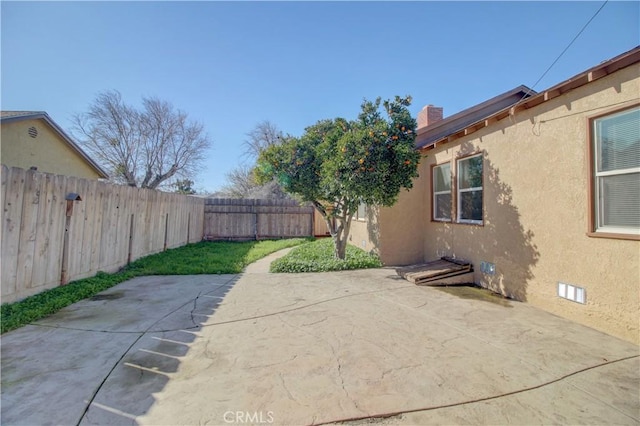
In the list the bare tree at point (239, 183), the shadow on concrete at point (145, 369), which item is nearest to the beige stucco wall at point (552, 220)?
the shadow on concrete at point (145, 369)

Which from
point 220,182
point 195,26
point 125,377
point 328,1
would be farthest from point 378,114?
point 220,182

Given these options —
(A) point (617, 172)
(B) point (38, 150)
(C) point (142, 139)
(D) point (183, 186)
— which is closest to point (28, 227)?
(A) point (617, 172)

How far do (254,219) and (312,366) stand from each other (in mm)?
12142

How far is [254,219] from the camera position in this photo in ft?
47.8

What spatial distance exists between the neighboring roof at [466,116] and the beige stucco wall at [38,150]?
14.3 meters

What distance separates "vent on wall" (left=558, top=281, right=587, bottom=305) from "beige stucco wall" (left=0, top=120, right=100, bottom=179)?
617 inches

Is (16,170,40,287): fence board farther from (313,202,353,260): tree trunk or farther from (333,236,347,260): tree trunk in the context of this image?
(333,236,347,260): tree trunk

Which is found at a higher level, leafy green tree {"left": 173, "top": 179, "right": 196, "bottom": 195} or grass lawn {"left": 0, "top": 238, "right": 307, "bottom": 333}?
leafy green tree {"left": 173, "top": 179, "right": 196, "bottom": 195}

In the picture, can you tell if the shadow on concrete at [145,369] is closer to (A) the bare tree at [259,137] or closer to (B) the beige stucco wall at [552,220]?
(B) the beige stucco wall at [552,220]

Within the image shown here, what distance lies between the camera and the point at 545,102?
487 cm

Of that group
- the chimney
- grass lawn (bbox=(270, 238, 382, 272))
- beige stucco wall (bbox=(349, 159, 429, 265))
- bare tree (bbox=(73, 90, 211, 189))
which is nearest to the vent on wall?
beige stucco wall (bbox=(349, 159, 429, 265))

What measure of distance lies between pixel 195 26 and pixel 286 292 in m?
7.15

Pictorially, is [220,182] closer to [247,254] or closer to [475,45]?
[247,254]

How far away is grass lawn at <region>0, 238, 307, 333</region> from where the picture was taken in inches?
162
